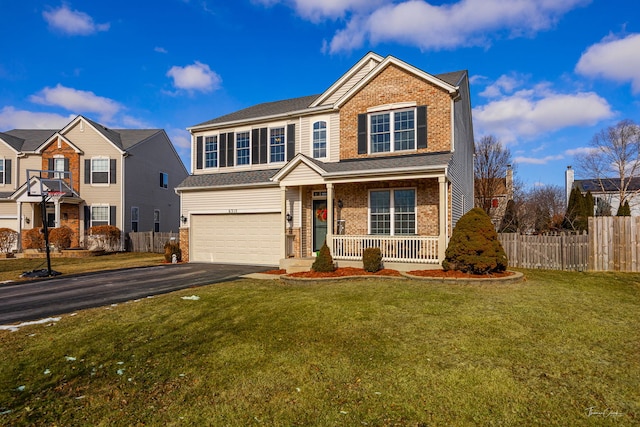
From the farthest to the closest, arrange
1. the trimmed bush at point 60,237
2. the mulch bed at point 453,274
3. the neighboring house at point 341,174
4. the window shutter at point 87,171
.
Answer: the window shutter at point 87,171
the trimmed bush at point 60,237
the neighboring house at point 341,174
the mulch bed at point 453,274

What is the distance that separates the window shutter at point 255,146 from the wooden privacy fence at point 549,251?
10994 millimetres

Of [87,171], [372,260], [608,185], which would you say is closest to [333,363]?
[372,260]

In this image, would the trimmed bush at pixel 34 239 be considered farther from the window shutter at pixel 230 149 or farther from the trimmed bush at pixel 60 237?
the window shutter at pixel 230 149

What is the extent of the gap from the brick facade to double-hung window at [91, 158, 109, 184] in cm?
1729

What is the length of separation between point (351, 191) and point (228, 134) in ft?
23.2

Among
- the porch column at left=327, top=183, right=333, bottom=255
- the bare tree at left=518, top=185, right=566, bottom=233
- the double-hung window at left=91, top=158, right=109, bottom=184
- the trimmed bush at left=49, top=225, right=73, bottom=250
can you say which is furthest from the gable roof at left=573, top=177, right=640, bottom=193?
the trimmed bush at left=49, top=225, right=73, bottom=250

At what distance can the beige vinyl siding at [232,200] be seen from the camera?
14.6 meters

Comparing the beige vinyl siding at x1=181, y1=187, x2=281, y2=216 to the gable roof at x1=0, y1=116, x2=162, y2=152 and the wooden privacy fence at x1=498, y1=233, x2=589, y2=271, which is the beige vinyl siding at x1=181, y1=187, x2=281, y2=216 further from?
the gable roof at x1=0, y1=116, x2=162, y2=152

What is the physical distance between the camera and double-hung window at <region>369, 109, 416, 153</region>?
13.1 metres

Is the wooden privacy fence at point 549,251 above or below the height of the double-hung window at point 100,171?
below

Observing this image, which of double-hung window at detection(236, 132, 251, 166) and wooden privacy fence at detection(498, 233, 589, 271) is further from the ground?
double-hung window at detection(236, 132, 251, 166)

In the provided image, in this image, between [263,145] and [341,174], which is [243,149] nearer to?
[263,145]

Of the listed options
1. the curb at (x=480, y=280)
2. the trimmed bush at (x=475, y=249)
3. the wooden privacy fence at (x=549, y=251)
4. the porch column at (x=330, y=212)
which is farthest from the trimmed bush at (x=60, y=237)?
the wooden privacy fence at (x=549, y=251)

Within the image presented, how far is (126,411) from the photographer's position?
3.52 metres
